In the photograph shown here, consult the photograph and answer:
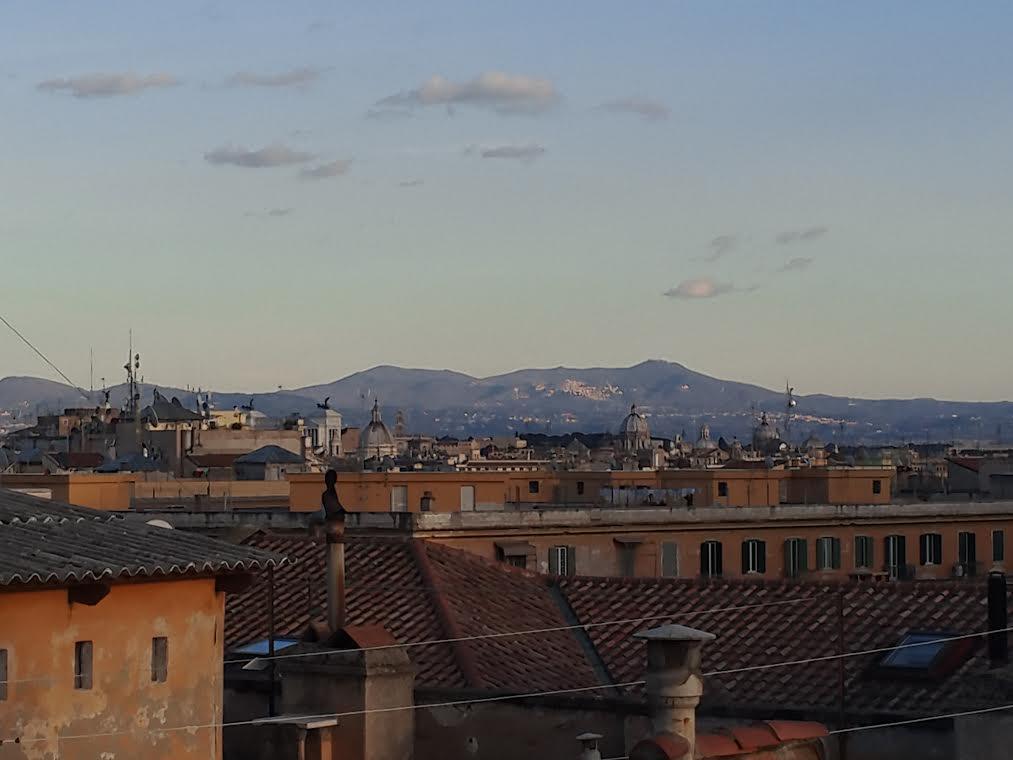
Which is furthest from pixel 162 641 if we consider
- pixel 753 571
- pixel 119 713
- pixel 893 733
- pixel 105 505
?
pixel 105 505

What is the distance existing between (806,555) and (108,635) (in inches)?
1315

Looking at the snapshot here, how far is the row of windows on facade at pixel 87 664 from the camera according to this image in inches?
605

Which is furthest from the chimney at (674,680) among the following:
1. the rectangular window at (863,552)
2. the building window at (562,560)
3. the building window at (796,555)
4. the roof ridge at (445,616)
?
the rectangular window at (863,552)

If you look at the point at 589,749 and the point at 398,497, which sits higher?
the point at 398,497

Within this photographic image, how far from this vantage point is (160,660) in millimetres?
16703

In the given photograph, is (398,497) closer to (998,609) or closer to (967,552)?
(967,552)

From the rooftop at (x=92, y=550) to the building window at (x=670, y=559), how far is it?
26.3 m

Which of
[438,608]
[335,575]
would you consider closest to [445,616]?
[438,608]

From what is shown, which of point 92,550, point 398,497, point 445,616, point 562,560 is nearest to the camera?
point 92,550

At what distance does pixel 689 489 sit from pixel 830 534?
19.1 metres

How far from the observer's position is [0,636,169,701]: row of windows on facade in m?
15.4

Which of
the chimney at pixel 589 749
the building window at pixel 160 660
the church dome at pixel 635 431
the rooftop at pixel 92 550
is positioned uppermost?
the church dome at pixel 635 431

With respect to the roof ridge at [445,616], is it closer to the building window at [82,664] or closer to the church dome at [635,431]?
the building window at [82,664]

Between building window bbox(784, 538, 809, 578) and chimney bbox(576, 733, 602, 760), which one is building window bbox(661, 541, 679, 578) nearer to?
building window bbox(784, 538, 809, 578)
